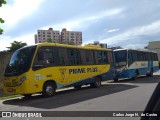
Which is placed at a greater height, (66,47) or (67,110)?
(66,47)

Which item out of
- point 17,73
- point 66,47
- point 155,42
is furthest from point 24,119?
point 155,42

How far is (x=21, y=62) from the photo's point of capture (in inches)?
579

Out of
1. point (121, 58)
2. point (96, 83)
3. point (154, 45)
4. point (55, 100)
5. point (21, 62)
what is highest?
point (154, 45)

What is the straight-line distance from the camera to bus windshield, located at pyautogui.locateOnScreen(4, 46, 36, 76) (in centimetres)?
1432

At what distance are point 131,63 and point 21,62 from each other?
47.8 ft


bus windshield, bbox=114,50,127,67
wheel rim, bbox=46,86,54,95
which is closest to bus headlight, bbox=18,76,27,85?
wheel rim, bbox=46,86,54,95

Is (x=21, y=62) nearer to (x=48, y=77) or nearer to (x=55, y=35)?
(x=48, y=77)

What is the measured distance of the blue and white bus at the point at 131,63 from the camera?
2638 cm

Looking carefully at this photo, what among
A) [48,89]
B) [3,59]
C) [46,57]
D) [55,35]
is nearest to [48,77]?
[48,89]

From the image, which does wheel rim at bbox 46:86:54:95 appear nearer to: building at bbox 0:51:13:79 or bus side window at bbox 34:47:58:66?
bus side window at bbox 34:47:58:66

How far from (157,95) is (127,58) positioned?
25070mm

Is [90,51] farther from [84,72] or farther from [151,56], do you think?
[151,56]

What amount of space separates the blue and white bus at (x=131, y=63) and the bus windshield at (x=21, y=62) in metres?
13.0

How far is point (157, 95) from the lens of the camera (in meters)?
1.89
